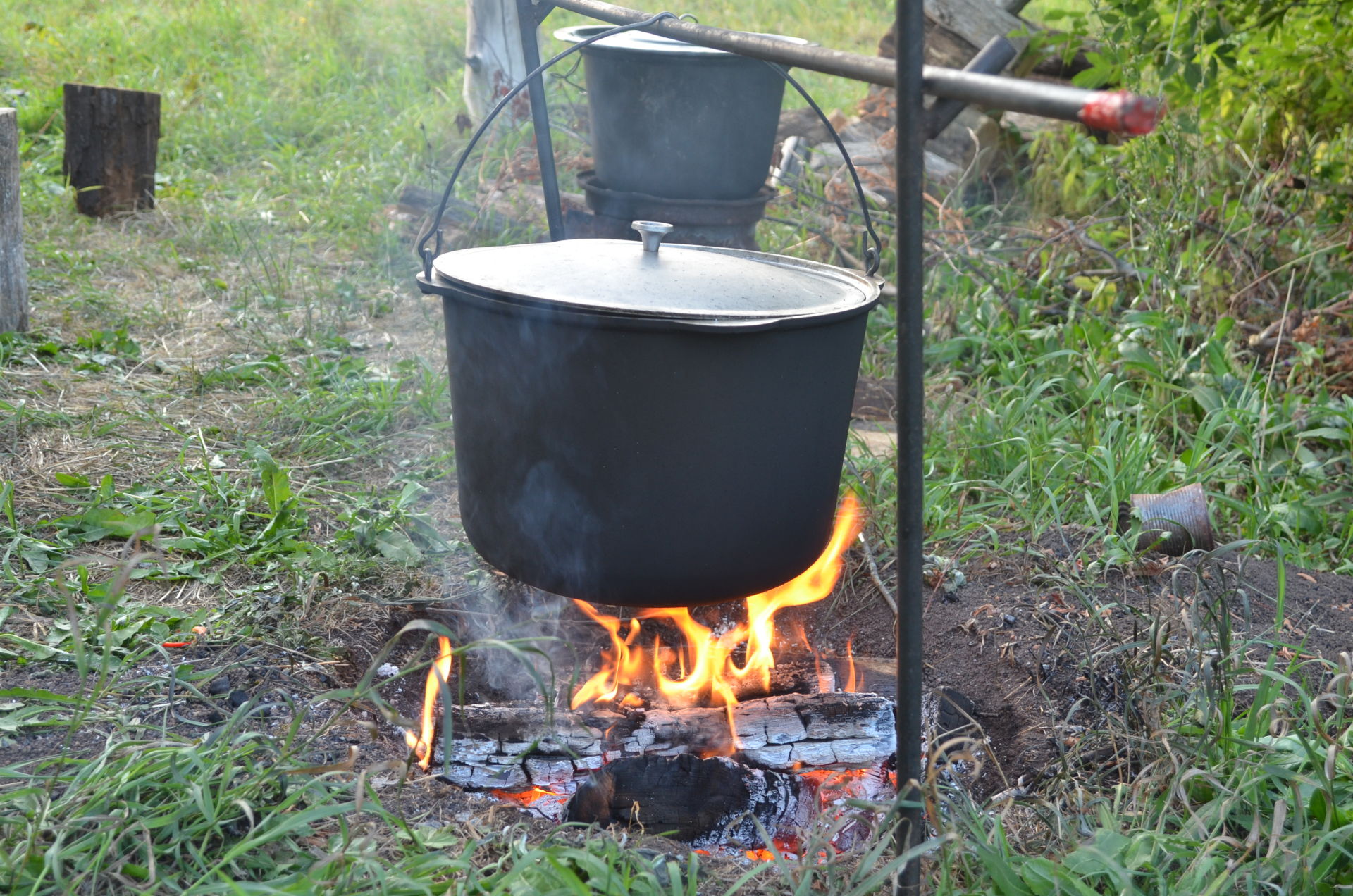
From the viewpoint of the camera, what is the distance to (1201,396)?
3295 millimetres

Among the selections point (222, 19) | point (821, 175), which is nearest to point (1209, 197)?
point (821, 175)

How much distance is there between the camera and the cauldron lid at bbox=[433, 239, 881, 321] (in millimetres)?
1764

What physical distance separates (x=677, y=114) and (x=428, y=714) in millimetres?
2296

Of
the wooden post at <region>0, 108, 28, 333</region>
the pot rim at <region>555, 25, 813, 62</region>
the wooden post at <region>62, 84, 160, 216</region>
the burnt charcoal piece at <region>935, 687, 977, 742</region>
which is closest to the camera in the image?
the burnt charcoal piece at <region>935, 687, 977, 742</region>

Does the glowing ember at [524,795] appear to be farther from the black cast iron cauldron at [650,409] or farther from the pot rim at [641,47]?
the pot rim at [641,47]

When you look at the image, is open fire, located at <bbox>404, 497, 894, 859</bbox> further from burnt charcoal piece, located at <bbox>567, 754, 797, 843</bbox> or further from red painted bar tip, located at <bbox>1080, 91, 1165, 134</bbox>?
red painted bar tip, located at <bbox>1080, 91, 1165, 134</bbox>

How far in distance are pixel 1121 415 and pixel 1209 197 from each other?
111 centimetres

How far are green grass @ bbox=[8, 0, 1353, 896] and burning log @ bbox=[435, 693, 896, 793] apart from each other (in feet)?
0.99

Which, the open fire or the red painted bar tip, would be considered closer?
the red painted bar tip

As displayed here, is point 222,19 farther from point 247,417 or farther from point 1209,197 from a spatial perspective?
point 1209,197

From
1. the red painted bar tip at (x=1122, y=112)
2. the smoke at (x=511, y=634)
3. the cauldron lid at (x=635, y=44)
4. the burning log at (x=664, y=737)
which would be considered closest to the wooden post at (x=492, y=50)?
A: the cauldron lid at (x=635, y=44)

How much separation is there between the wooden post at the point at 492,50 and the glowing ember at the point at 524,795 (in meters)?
4.53

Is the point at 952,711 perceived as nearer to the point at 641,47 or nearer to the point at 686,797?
the point at 686,797

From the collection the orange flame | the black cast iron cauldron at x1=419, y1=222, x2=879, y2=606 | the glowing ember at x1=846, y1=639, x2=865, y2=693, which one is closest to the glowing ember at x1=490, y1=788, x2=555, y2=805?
the orange flame
